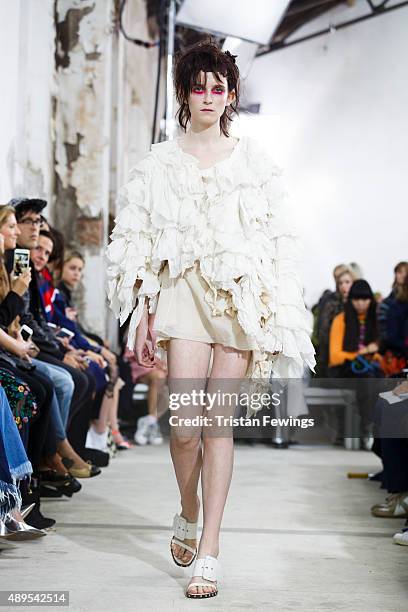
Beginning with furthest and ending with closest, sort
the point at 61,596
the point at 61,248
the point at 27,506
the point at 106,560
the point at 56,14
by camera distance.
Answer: the point at 56,14, the point at 61,248, the point at 27,506, the point at 106,560, the point at 61,596

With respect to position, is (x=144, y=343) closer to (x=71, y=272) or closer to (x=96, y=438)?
(x=96, y=438)

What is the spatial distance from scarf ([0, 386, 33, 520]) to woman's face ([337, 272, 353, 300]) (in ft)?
15.0

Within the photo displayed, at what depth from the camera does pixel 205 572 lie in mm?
2557

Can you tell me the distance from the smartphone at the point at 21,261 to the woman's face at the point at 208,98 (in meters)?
1.46

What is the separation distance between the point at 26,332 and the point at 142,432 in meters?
2.53

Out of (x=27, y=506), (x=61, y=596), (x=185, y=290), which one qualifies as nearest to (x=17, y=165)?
(x=27, y=506)

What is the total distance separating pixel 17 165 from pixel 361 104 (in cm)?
541

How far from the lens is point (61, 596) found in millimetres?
2467

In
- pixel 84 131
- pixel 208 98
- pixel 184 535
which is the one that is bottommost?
pixel 184 535

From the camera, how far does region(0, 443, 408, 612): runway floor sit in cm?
254

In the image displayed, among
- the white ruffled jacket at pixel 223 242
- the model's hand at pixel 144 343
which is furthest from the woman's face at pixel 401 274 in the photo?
the model's hand at pixel 144 343

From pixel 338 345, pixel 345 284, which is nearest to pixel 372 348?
pixel 338 345

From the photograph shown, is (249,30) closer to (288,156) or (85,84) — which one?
(85,84)

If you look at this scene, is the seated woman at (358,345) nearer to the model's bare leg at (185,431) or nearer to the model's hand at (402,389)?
the model's hand at (402,389)
